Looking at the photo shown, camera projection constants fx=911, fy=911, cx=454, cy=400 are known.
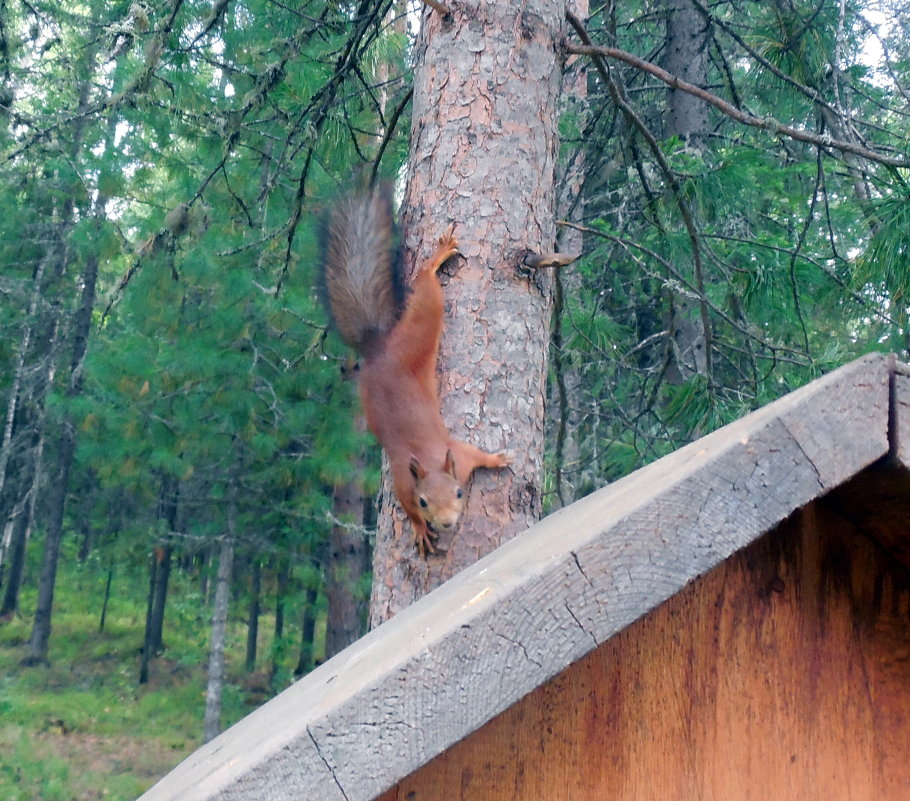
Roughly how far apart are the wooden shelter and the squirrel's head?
1245 mm

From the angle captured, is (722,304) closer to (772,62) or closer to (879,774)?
(772,62)

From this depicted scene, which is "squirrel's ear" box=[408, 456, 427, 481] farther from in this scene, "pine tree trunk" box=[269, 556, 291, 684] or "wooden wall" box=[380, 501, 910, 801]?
"pine tree trunk" box=[269, 556, 291, 684]

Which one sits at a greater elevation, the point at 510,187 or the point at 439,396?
the point at 510,187

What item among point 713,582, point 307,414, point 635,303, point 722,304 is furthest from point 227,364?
point 713,582

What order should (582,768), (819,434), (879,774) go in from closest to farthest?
1. (819,434)
2. (582,768)
3. (879,774)

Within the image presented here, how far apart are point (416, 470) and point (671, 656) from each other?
154cm

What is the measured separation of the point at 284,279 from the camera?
4.08 m

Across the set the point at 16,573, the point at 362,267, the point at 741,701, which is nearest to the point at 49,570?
the point at 16,573

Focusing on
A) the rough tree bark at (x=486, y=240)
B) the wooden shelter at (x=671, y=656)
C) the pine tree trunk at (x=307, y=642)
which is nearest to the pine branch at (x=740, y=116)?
the rough tree bark at (x=486, y=240)

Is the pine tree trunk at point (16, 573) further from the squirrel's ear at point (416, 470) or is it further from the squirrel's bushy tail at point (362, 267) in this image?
Result: the squirrel's ear at point (416, 470)

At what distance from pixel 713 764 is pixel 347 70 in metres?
2.53

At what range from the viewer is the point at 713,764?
1284 mm

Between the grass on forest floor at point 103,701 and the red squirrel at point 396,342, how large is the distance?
305 inches

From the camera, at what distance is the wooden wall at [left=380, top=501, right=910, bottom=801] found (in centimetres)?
116
